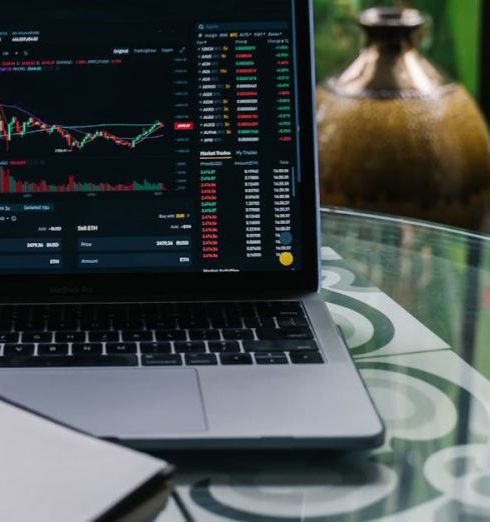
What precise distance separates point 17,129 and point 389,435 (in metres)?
0.45

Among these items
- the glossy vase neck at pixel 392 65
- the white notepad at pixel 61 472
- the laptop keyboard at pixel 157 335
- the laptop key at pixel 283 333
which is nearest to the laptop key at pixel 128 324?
the laptop keyboard at pixel 157 335

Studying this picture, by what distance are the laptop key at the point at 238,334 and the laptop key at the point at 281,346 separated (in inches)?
0.4

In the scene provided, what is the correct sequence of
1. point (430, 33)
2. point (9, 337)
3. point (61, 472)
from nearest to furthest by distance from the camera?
point (61, 472)
point (9, 337)
point (430, 33)

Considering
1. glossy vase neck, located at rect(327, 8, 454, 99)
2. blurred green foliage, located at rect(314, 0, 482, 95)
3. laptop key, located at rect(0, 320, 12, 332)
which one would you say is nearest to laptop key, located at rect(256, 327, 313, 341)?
laptop key, located at rect(0, 320, 12, 332)

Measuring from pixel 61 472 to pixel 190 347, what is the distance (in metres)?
0.25

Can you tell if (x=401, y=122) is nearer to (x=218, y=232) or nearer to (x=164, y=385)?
(x=218, y=232)

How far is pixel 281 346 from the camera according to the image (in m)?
0.85

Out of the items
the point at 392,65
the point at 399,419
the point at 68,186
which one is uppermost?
the point at 392,65

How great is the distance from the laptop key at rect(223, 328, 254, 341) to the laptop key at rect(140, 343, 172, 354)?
0.05m

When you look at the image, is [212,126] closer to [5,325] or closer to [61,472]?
[5,325]

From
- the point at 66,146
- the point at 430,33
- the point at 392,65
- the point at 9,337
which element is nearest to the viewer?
the point at 9,337

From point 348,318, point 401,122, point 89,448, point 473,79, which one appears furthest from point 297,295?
point 473,79

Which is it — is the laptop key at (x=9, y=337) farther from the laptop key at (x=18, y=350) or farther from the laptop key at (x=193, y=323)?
the laptop key at (x=193, y=323)

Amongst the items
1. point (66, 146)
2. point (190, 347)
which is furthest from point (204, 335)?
point (66, 146)
